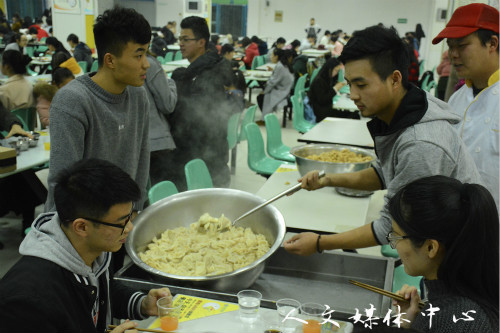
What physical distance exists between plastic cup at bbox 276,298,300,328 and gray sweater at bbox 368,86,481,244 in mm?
459

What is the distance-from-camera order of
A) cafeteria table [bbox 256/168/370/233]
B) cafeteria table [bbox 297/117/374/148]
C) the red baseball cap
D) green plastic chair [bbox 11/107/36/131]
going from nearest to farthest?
the red baseball cap → cafeteria table [bbox 256/168/370/233] → cafeteria table [bbox 297/117/374/148] → green plastic chair [bbox 11/107/36/131]

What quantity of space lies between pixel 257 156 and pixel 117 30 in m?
2.70

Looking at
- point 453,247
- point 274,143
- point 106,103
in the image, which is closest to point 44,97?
point 274,143

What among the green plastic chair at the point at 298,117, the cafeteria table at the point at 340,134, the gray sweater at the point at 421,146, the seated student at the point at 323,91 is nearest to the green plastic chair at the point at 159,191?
the gray sweater at the point at 421,146

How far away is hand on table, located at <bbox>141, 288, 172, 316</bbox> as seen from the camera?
1.77 metres

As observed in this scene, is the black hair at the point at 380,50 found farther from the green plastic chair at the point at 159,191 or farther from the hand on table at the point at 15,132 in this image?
the hand on table at the point at 15,132

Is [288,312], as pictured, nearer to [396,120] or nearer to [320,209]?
[396,120]

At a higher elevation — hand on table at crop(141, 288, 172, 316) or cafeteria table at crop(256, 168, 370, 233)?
hand on table at crop(141, 288, 172, 316)

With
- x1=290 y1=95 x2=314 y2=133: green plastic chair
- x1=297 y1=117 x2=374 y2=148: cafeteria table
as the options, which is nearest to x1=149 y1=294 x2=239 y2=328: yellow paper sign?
x1=297 y1=117 x2=374 y2=148: cafeteria table

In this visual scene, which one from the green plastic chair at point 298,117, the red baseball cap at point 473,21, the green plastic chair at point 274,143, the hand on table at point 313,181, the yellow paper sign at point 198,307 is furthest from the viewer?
the green plastic chair at point 298,117

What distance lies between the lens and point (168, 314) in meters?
1.68

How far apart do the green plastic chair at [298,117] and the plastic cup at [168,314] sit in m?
4.96

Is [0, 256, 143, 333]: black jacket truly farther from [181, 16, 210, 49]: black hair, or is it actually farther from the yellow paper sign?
[181, 16, 210, 49]: black hair

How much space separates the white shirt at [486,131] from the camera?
2.29 m
